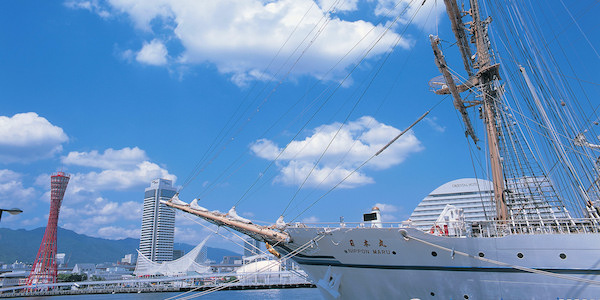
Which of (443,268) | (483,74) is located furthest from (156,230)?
(443,268)

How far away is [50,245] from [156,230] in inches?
3810

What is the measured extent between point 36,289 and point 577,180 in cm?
10037

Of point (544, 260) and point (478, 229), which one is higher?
point (478, 229)

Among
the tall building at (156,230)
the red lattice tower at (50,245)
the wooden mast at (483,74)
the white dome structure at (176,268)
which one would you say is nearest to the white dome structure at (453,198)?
the wooden mast at (483,74)

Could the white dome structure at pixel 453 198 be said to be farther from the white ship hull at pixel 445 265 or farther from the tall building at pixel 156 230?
the tall building at pixel 156 230

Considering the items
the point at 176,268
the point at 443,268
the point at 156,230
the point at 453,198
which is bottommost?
the point at 443,268

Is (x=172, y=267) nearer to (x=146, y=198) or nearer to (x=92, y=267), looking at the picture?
(x=92, y=267)

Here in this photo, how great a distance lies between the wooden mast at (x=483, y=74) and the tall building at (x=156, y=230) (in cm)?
17281

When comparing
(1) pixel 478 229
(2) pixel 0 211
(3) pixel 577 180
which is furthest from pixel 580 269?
(2) pixel 0 211

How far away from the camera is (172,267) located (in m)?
100

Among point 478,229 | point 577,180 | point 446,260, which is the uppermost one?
point 577,180

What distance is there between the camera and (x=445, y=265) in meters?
13.1

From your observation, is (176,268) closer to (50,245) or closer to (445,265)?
(50,245)

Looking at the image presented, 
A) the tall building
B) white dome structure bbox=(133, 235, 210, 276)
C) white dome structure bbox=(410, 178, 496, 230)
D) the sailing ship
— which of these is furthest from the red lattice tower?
the tall building
